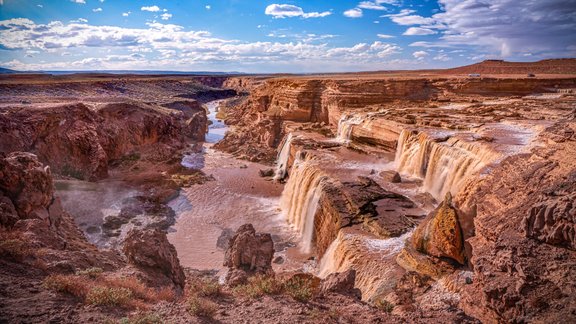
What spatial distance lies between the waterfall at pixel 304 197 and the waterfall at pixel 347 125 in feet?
15.7

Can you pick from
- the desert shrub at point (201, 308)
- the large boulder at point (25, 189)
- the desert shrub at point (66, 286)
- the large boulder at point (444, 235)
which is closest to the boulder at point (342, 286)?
the desert shrub at point (201, 308)

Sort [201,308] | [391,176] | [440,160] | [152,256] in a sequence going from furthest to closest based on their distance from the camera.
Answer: [391,176] → [440,160] → [152,256] → [201,308]

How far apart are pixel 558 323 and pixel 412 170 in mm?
14730

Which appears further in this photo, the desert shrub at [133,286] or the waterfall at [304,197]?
the waterfall at [304,197]

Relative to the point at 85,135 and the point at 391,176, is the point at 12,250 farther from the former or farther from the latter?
the point at 85,135

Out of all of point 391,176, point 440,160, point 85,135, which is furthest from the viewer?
point 85,135

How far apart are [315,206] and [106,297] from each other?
1071 cm

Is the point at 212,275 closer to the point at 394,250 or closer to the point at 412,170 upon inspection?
the point at 394,250

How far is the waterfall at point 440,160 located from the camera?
13.8m

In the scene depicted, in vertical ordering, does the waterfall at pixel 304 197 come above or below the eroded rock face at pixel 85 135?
below

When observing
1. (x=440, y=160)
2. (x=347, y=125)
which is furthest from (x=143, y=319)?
(x=347, y=125)

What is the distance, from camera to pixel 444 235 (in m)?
8.53

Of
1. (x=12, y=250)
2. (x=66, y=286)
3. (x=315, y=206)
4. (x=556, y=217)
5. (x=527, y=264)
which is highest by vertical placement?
(x=556, y=217)

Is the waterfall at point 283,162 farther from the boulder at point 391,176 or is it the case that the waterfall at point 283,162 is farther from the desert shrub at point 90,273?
the desert shrub at point 90,273
